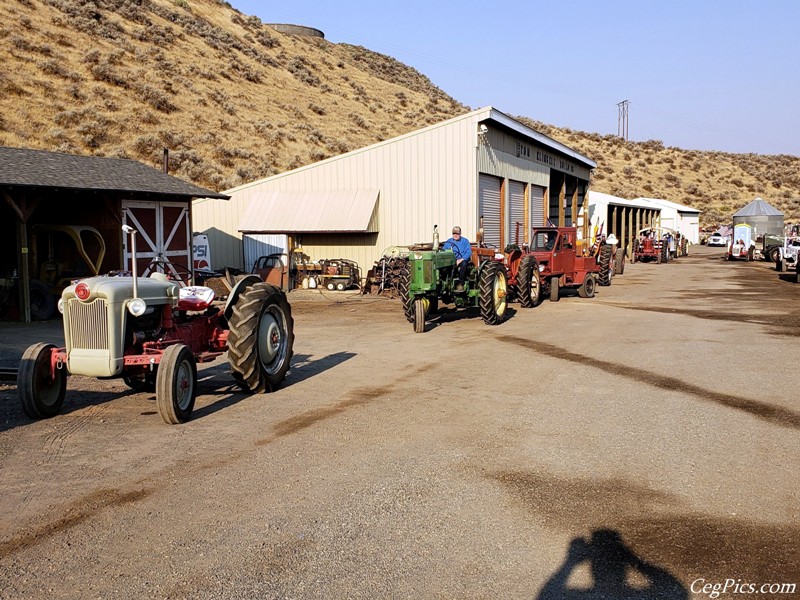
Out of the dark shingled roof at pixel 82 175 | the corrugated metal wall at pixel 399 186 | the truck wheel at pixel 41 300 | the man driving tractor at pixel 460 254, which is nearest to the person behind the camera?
the man driving tractor at pixel 460 254

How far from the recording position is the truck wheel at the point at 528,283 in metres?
18.1

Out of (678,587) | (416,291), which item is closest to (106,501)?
(678,587)

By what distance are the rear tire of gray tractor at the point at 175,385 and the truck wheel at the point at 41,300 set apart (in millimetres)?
11069

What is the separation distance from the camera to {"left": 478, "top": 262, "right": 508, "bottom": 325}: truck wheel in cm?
1483

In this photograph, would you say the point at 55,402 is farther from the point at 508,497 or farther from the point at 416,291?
the point at 416,291

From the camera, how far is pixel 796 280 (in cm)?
2692

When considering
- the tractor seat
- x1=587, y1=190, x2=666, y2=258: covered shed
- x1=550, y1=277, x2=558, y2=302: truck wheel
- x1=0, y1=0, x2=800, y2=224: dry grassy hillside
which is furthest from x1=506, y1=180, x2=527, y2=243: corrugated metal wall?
the tractor seat

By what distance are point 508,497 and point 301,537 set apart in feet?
4.98

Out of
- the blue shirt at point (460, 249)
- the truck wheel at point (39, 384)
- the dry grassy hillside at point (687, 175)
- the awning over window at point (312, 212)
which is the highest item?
the dry grassy hillside at point (687, 175)

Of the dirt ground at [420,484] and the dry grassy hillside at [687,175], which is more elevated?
the dry grassy hillside at [687,175]

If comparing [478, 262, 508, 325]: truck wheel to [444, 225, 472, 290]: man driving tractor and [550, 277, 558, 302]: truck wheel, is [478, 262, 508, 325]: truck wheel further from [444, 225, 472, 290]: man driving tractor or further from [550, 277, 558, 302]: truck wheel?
[550, 277, 558, 302]: truck wheel

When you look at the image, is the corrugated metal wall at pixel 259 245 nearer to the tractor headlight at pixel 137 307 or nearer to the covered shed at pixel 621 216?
the tractor headlight at pixel 137 307
